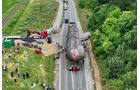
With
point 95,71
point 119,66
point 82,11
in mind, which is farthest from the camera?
point 82,11

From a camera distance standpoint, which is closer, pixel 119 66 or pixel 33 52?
pixel 119 66

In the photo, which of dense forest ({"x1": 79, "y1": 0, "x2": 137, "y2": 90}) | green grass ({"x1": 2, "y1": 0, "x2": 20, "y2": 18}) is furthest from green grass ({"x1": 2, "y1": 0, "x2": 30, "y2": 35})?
dense forest ({"x1": 79, "y1": 0, "x2": 137, "y2": 90})

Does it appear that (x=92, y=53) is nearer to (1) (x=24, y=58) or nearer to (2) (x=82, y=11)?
(1) (x=24, y=58)

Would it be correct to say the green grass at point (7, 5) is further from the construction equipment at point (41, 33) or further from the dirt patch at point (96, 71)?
the dirt patch at point (96, 71)

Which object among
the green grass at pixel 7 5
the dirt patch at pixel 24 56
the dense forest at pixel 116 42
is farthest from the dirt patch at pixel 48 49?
the green grass at pixel 7 5

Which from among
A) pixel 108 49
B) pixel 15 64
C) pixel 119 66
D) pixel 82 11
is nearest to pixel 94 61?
pixel 108 49

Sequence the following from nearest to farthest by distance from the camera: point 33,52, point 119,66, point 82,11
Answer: point 119,66 < point 33,52 < point 82,11
